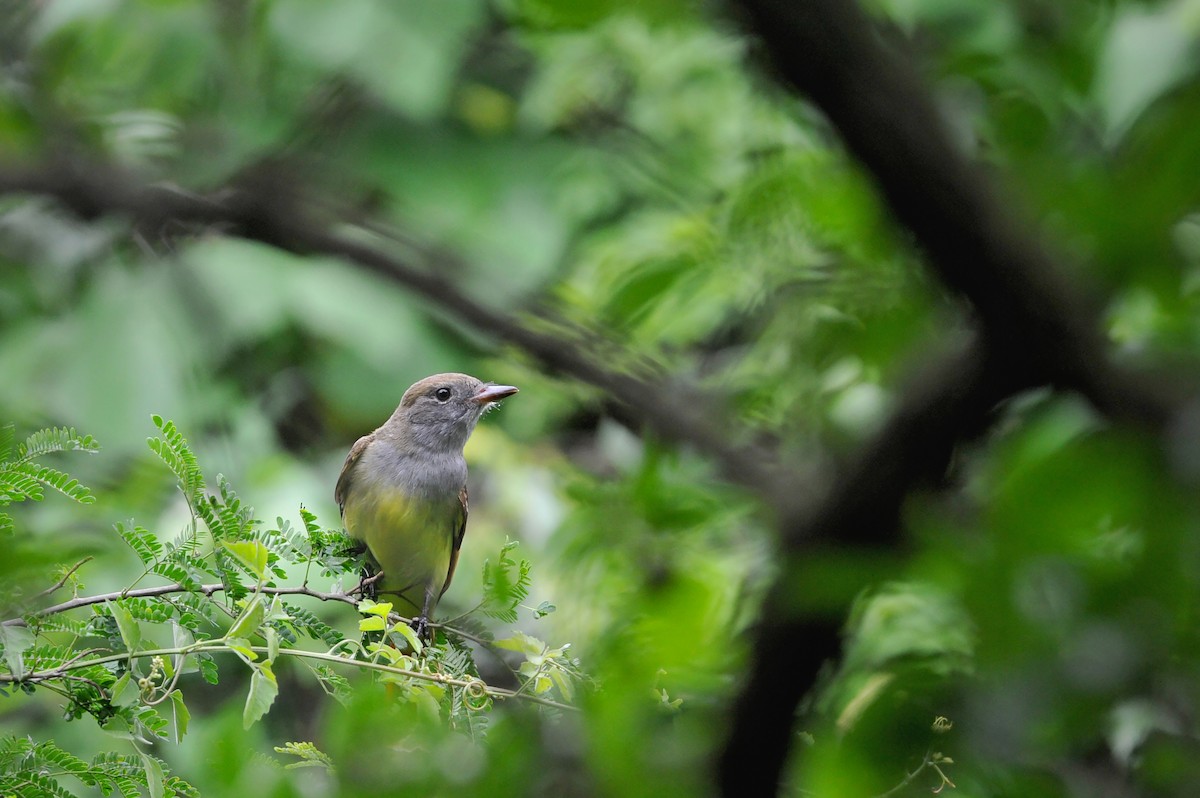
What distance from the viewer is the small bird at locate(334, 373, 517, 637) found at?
128 inches

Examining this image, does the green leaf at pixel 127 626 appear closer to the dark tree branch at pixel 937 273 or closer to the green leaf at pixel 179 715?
the green leaf at pixel 179 715

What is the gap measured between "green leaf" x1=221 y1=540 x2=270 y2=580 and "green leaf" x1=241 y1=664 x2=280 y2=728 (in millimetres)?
113

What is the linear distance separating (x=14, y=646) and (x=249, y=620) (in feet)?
0.81

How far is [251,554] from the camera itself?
1.42 meters

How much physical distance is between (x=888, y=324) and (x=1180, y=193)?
0.24 metres

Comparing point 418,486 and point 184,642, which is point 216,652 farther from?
point 418,486

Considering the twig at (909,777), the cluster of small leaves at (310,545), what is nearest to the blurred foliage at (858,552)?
the twig at (909,777)

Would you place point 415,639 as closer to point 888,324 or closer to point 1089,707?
point 888,324

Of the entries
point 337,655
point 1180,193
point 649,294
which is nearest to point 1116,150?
point 1180,193

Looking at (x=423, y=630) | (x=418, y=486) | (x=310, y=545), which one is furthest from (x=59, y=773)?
(x=418, y=486)

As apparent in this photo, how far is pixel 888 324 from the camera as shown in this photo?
3.08 feet

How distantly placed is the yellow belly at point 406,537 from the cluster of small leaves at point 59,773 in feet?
4.77

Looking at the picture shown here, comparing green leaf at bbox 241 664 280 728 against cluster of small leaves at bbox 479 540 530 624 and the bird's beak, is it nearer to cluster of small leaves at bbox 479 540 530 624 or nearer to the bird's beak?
cluster of small leaves at bbox 479 540 530 624

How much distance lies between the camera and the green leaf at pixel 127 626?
1414 millimetres
